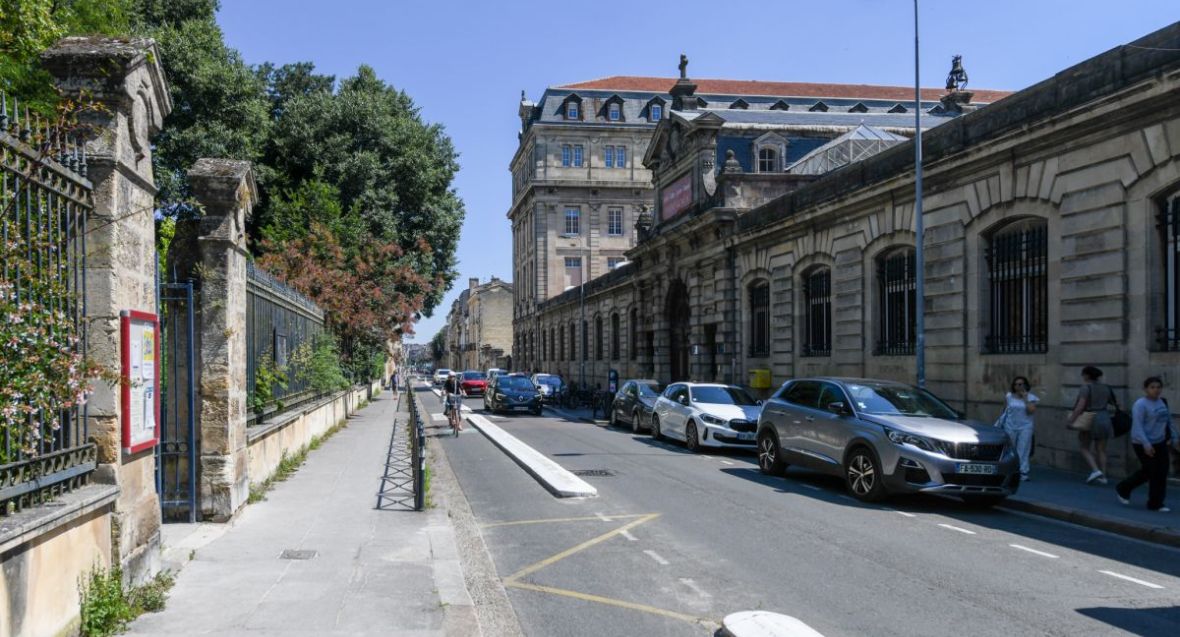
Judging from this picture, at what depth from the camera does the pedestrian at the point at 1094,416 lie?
13180 millimetres

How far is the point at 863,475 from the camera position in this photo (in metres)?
12.2

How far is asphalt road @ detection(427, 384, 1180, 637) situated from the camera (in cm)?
646

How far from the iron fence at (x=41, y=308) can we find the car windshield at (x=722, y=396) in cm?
1603

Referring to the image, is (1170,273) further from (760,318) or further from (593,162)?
(593,162)

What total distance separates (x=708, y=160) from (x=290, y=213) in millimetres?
15407

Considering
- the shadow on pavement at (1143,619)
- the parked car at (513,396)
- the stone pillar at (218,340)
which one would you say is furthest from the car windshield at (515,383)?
the shadow on pavement at (1143,619)

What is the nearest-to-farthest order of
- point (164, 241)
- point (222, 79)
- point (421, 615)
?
point (421, 615) → point (164, 241) → point (222, 79)

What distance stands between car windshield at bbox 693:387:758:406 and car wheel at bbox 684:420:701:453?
2.90ft

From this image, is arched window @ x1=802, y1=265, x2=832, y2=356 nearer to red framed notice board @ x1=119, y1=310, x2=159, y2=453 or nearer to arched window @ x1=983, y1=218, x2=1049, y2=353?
arched window @ x1=983, y1=218, x2=1049, y2=353

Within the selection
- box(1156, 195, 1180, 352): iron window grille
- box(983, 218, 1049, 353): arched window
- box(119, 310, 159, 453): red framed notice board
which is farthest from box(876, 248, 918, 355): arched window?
box(119, 310, 159, 453): red framed notice board

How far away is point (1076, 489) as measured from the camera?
13.0 metres

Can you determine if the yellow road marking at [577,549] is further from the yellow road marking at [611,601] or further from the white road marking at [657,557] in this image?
the white road marking at [657,557]

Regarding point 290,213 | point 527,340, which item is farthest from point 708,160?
point 527,340

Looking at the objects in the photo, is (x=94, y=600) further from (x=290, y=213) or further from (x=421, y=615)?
(x=290, y=213)
